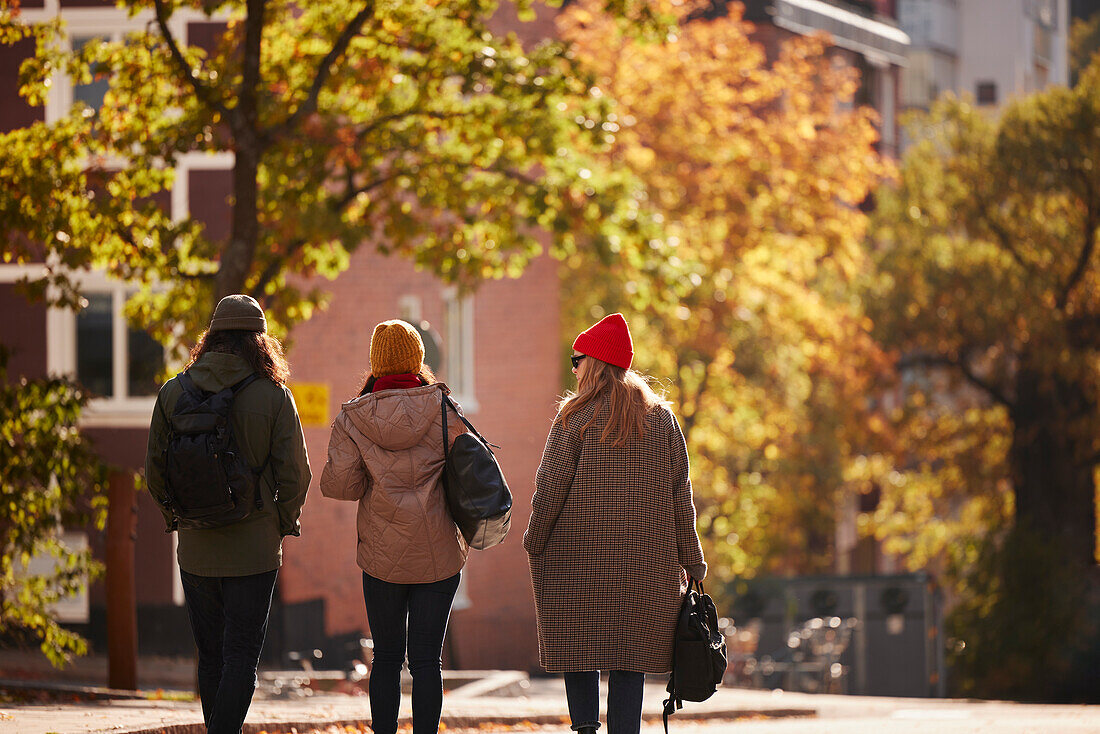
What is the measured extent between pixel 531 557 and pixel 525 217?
23.8ft

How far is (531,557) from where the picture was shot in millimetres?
6414

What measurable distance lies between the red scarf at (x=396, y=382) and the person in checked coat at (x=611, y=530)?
0.59 meters

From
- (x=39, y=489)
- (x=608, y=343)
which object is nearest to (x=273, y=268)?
(x=39, y=489)

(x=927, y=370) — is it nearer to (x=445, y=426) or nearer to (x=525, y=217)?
(x=525, y=217)

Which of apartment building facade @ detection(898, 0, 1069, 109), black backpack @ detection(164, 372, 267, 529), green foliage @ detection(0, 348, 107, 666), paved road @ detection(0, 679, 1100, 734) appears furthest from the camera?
apartment building facade @ detection(898, 0, 1069, 109)

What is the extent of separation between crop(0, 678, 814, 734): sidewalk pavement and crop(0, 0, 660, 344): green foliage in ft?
10.3

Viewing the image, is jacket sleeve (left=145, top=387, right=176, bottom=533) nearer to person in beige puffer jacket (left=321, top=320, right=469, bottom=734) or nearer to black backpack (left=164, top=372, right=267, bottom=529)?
black backpack (left=164, top=372, right=267, bottom=529)

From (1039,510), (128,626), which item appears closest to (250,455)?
(128,626)

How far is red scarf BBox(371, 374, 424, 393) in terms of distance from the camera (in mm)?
6320

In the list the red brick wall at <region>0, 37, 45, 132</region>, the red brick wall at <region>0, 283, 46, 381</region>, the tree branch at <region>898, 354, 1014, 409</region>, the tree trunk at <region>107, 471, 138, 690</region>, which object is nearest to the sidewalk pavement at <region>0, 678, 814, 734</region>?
the tree trunk at <region>107, 471, 138, 690</region>

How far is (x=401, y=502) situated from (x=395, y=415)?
0.34 meters

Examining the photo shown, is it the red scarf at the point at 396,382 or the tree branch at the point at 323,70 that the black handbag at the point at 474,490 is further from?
the tree branch at the point at 323,70

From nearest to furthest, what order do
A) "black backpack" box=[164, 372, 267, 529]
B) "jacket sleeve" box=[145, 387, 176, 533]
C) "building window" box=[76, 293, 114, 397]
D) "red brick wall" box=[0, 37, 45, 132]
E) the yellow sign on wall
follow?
"black backpack" box=[164, 372, 267, 529] → "jacket sleeve" box=[145, 387, 176, 533] → the yellow sign on wall → "red brick wall" box=[0, 37, 45, 132] → "building window" box=[76, 293, 114, 397]

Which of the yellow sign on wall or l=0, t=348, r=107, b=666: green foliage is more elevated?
the yellow sign on wall
